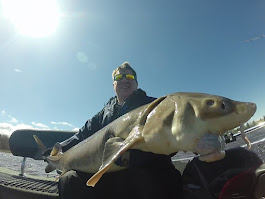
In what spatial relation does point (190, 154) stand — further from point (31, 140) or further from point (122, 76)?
point (31, 140)

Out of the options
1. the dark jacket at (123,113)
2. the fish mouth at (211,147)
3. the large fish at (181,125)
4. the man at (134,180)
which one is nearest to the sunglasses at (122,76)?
the dark jacket at (123,113)

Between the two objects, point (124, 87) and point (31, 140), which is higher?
point (124, 87)

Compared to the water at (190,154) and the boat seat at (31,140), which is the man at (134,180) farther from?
the boat seat at (31,140)

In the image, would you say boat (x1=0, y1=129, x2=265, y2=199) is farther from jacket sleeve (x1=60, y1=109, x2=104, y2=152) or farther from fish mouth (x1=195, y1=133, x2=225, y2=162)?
jacket sleeve (x1=60, y1=109, x2=104, y2=152)

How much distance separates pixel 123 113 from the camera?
360 centimetres

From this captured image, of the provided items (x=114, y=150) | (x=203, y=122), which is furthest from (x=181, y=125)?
(x=114, y=150)

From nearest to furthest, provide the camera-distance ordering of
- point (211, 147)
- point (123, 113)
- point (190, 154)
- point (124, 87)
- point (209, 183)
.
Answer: point (211, 147) < point (209, 183) < point (123, 113) < point (124, 87) < point (190, 154)

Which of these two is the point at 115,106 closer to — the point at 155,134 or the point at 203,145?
the point at 155,134

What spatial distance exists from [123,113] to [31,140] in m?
3.44

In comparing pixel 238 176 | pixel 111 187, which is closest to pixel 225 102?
pixel 238 176

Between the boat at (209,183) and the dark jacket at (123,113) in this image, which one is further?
the dark jacket at (123,113)

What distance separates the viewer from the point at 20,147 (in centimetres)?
585

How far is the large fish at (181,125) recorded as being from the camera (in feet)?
5.10

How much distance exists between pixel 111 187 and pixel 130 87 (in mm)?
1897
